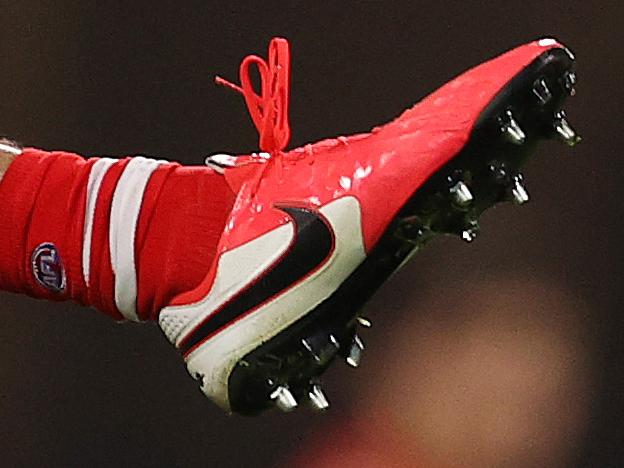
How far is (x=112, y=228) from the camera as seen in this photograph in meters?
0.75

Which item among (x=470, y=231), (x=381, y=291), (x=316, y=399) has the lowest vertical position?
(x=381, y=291)

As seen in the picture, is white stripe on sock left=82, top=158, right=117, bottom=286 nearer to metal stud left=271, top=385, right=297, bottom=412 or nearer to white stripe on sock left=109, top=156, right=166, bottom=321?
white stripe on sock left=109, top=156, right=166, bottom=321

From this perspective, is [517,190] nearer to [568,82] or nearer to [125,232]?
[568,82]

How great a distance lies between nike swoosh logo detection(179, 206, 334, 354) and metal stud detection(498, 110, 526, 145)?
0.11 meters

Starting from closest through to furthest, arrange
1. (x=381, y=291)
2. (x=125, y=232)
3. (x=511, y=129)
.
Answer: (x=511, y=129) < (x=125, y=232) < (x=381, y=291)

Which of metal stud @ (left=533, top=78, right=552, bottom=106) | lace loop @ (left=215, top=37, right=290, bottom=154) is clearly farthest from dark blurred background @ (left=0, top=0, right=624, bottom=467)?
metal stud @ (left=533, top=78, right=552, bottom=106)

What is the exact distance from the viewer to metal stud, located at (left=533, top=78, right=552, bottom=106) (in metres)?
0.63

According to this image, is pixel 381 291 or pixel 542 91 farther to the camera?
pixel 381 291

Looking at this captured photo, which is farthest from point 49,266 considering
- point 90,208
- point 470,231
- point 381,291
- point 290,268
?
point 381,291

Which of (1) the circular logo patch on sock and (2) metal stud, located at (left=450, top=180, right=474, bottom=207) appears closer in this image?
(2) metal stud, located at (left=450, top=180, right=474, bottom=207)

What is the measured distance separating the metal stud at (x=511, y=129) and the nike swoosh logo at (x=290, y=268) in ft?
0.37

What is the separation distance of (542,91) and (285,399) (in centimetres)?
23

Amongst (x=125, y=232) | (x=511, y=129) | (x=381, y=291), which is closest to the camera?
(x=511, y=129)

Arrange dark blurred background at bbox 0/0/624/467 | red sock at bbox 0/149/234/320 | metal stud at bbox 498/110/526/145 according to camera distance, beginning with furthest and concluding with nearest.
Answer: dark blurred background at bbox 0/0/624/467 < red sock at bbox 0/149/234/320 < metal stud at bbox 498/110/526/145
